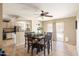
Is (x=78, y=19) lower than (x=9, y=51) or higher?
higher

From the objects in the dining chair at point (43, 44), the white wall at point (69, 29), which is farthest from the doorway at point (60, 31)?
the dining chair at point (43, 44)

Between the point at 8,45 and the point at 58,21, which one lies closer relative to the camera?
the point at 8,45

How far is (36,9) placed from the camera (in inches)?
77.6

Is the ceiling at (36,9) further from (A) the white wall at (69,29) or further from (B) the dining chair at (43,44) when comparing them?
(B) the dining chair at (43,44)

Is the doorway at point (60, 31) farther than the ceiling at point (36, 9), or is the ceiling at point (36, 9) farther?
the doorway at point (60, 31)

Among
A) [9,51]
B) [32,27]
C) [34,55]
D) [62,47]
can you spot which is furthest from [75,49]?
[9,51]

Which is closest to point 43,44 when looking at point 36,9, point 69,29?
point 69,29

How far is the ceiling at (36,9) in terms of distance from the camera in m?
1.95

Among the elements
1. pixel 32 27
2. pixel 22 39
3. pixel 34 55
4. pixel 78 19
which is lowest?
pixel 34 55

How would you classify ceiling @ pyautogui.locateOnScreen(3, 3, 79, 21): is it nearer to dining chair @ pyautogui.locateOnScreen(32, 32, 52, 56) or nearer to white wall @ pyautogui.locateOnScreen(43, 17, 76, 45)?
white wall @ pyautogui.locateOnScreen(43, 17, 76, 45)

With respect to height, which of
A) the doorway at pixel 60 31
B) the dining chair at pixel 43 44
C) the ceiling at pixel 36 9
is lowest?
the dining chair at pixel 43 44

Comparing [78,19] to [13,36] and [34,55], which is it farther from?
[13,36]

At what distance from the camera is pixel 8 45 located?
6.39 feet

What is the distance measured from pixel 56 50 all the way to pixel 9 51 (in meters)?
0.84
